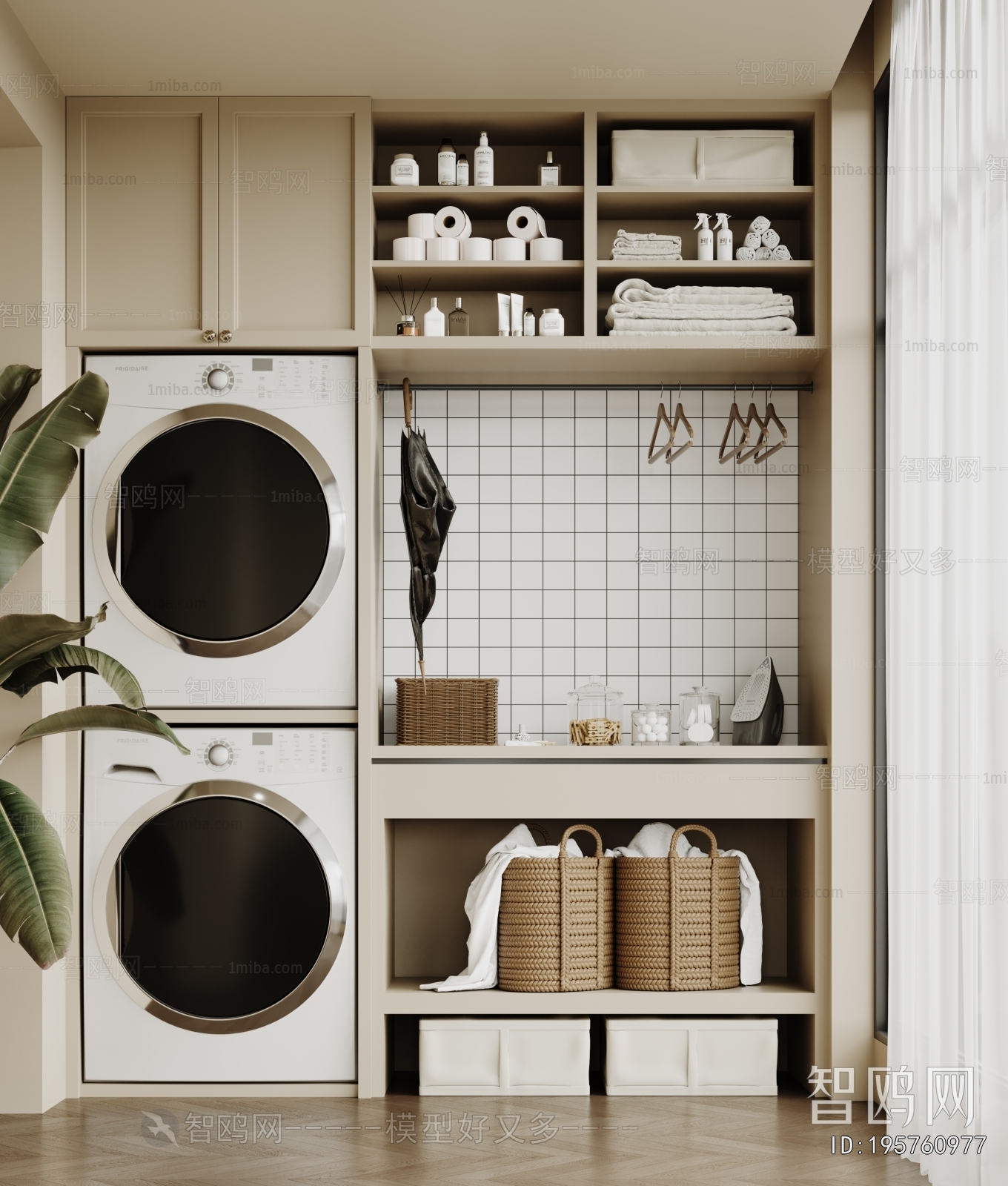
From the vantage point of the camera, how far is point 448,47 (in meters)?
2.96

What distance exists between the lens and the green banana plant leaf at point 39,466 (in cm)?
265

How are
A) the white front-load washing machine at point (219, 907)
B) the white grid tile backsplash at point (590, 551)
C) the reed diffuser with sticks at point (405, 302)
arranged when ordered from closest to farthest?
1. the white front-load washing machine at point (219, 907)
2. the reed diffuser with sticks at point (405, 302)
3. the white grid tile backsplash at point (590, 551)

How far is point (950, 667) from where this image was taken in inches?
96.7

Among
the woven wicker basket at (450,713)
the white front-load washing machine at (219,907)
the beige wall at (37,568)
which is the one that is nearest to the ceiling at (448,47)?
the beige wall at (37,568)

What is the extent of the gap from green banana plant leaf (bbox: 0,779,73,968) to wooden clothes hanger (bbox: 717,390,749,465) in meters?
2.11

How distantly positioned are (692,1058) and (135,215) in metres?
2.80

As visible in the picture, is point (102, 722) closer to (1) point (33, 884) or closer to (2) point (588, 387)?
(1) point (33, 884)

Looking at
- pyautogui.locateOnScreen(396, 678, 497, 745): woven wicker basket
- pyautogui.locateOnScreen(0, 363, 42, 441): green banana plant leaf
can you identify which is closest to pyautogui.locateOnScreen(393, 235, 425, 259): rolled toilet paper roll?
pyautogui.locateOnScreen(0, 363, 42, 441): green banana plant leaf

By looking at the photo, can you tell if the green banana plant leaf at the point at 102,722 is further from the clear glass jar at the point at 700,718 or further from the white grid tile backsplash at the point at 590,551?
the clear glass jar at the point at 700,718

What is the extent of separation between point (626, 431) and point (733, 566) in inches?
21.8

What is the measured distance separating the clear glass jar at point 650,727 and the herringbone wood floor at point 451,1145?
98 cm

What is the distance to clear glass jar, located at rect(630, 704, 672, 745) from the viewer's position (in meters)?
3.37

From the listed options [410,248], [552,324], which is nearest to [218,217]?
[410,248]

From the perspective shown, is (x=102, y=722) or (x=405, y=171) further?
(x=405, y=171)
